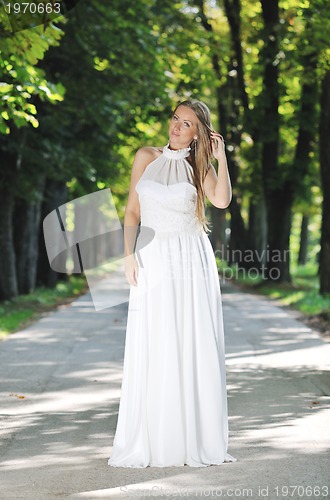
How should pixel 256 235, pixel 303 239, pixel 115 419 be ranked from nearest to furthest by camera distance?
pixel 115 419
pixel 256 235
pixel 303 239

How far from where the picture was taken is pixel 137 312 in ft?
22.1

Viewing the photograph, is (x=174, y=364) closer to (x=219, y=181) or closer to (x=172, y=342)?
(x=172, y=342)

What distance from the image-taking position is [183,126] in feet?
21.7

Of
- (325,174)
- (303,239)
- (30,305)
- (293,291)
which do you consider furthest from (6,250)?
(303,239)

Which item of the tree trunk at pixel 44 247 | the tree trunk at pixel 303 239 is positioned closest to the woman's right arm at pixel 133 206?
the tree trunk at pixel 44 247

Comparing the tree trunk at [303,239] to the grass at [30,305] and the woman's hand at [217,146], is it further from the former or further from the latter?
the woman's hand at [217,146]

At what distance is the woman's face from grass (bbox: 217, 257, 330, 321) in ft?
36.5

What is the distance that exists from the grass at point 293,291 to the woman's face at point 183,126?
1111cm

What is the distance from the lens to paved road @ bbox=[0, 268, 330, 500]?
5.94m

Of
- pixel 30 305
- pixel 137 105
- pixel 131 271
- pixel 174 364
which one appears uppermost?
pixel 137 105

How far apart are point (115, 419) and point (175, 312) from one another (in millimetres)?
2028

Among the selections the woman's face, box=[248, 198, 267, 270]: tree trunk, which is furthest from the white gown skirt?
box=[248, 198, 267, 270]: tree trunk

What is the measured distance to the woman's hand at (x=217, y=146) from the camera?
6523 millimetres

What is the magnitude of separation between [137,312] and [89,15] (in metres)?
14.9
